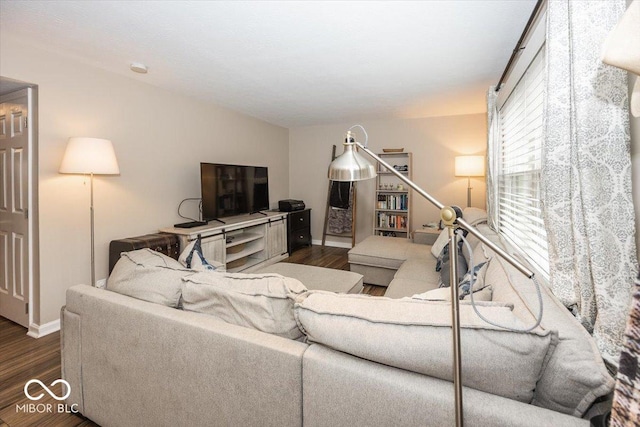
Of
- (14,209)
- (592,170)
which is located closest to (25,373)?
(14,209)

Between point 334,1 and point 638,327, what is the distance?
1984mm

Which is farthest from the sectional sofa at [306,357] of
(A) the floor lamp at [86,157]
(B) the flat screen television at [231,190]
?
(B) the flat screen television at [231,190]

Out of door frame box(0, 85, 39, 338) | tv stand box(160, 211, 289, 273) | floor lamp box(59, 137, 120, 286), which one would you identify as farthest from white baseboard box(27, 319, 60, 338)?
floor lamp box(59, 137, 120, 286)

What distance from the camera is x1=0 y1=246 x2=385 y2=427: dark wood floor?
154 cm

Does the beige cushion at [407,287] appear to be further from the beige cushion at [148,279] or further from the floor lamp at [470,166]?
the floor lamp at [470,166]

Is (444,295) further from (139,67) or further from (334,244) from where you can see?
(334,244)

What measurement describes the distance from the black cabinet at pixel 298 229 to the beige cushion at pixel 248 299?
372 cm

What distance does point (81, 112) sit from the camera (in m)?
2.62

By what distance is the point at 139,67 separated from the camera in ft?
8.78

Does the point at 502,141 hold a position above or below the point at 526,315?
above

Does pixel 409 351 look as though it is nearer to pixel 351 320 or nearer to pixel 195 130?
pixel 351 320

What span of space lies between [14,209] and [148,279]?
2276mm

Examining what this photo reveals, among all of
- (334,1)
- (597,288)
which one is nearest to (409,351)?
(597,288)

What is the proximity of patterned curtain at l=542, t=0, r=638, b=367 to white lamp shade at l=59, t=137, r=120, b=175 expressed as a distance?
292 cm
